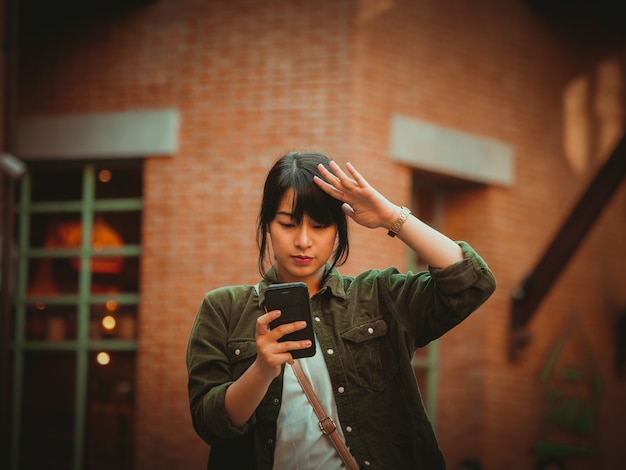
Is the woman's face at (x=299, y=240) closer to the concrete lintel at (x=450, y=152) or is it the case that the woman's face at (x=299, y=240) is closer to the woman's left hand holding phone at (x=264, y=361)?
the woman's left hand holding phone at (x=264, y=361)

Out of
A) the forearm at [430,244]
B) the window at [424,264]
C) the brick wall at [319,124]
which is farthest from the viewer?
the window at [424,264]

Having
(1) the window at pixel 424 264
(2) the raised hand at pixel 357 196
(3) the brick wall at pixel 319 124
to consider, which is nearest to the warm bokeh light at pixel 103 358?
(3) the brick wall at pixel 319 124

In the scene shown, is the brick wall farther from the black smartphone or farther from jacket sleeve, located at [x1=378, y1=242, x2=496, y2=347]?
the black smartphone

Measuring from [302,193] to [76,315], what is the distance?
23.9 ft

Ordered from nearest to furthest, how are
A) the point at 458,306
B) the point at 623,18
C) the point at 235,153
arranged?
the point at 458,306 → the point at 235,153 → the point at 623,18

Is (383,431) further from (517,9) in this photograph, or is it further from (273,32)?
(517,9)

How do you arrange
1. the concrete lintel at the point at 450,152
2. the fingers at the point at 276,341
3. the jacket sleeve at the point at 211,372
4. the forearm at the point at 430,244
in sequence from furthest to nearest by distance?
the concrete lintel at the point at 450,152 < the forearm at the point at 430,244 < the jacket sleeve at the point at 211,372 < the fingers at the point at 276,341

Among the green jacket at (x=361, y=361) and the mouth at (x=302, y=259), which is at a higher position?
the mouth at (x=302, y=259)

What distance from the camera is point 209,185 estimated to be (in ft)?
30.8

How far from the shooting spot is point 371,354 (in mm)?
3051

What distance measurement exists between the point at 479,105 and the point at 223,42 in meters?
2.59

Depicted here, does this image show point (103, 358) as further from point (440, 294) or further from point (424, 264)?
point (440, 294)

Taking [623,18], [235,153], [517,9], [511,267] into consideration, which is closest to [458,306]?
[235,153]

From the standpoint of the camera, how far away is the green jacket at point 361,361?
9.71 feet
